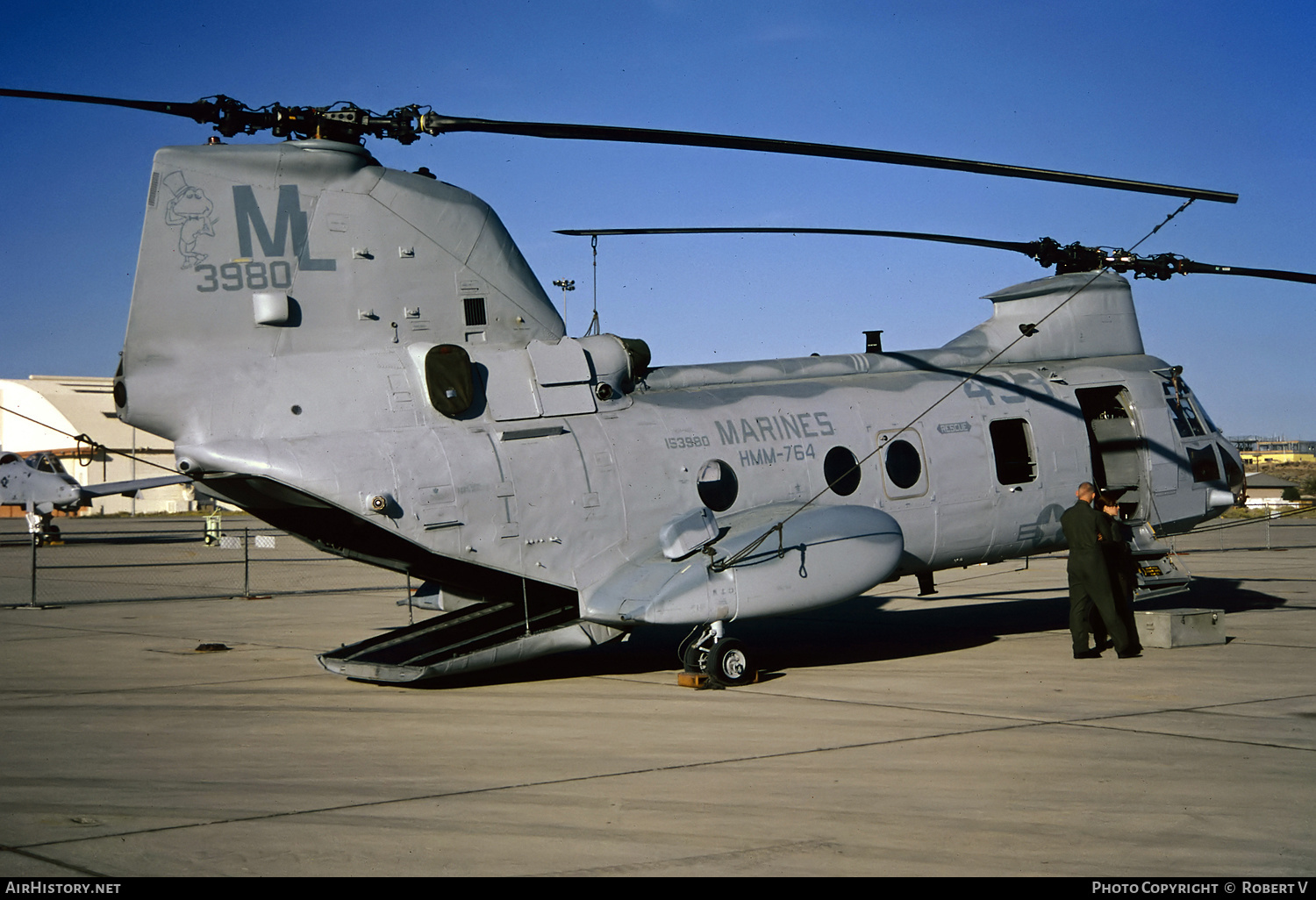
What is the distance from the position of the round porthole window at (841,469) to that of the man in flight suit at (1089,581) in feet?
8.01

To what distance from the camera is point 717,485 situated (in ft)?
40.8

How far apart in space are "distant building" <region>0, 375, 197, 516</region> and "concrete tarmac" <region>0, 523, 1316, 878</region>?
75.0 meters

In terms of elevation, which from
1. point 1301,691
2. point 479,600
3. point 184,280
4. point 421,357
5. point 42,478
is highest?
point 42,478

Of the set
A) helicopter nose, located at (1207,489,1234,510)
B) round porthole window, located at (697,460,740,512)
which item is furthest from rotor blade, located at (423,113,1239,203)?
helicopter nose, located at (1207,489,1234,510)

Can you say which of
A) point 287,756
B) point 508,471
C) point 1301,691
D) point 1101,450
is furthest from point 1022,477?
point 287,756

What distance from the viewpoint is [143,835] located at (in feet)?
20.4

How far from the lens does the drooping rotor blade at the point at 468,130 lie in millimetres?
9516

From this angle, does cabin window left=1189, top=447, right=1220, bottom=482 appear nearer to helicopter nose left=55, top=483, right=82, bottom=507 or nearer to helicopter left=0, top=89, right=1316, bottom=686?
helicopter left=0, top=89, right=1316, bottom=686

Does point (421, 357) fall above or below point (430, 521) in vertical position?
above

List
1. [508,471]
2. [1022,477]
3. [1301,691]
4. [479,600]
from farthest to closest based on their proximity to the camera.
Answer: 1. [1022,477]
2. [479,600]
3. [508,471]
4. [1301,691]

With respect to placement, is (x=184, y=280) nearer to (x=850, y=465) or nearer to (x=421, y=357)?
(x=421, y=357)

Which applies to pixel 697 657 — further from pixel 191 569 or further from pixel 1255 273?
pixel 191 569

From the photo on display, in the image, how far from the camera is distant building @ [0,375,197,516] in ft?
281

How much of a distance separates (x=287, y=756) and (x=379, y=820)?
220cm
